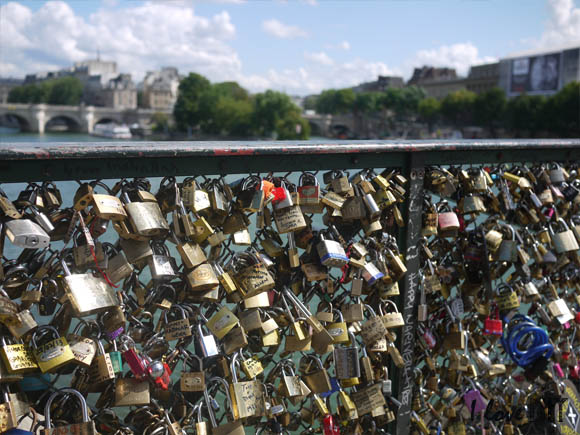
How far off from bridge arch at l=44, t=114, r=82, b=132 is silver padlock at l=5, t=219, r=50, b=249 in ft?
238

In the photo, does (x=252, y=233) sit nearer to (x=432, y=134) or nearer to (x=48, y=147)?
(x=48, y=147)

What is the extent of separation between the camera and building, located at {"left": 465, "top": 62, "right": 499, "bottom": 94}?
76500 mm

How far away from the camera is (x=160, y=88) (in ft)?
306

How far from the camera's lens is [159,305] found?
1.55 meters

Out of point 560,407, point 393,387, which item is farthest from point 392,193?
point 560,407

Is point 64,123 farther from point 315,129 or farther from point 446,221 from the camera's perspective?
point 446,221

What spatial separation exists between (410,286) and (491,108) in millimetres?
58657

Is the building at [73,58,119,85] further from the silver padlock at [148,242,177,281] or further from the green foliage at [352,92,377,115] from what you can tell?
the silver padlock at [148,242,177,281]

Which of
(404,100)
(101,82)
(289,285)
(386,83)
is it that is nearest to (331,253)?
(289,285)

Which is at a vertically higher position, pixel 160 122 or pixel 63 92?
pixel 63 92

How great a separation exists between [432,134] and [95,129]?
4199cm

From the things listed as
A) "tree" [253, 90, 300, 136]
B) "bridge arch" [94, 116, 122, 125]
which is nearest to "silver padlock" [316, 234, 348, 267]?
"tree" [253, 90, 300, 136]

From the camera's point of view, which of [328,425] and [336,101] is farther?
[336,101]

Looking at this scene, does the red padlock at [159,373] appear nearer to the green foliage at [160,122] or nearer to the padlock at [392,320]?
the padlock at [392,320]
